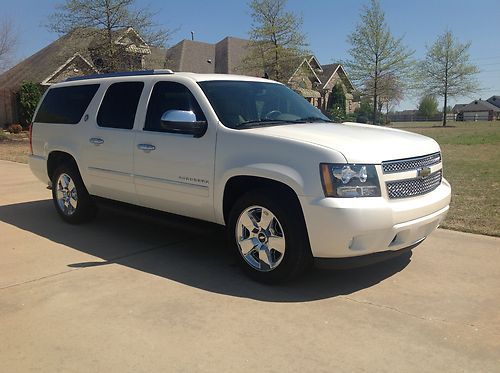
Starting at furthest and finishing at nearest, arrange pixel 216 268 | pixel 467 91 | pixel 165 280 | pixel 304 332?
pixel 467 91 < pixel 216 268 < pixel 165 280 < pixel 304 332

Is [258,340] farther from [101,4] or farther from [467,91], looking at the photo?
[467,91]

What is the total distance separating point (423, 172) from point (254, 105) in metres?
1.83

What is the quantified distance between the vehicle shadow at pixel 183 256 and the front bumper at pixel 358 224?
0.51 m

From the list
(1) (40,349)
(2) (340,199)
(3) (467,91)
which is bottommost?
(1) (40,349)

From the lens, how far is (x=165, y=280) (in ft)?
14.8

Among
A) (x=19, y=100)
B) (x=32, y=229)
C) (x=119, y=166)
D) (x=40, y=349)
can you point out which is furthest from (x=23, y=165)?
(x=19, y=100)

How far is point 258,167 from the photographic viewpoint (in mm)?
4219

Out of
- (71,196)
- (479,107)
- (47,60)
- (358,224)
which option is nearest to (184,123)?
(358,224)

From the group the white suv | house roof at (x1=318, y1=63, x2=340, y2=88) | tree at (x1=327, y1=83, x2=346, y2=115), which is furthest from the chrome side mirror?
tree at (x1=327, y1=83, x2=346, y2=115)

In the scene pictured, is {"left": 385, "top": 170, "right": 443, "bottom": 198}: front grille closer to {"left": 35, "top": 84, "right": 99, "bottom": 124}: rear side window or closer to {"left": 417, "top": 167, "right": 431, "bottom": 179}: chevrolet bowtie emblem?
{"left": 417, "top": 167, "right": 431, "bottom": 179}: chevrolet bowtie emblem

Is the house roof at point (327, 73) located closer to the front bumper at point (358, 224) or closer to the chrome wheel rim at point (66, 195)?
the chrome wheel rim at point (66, 195)

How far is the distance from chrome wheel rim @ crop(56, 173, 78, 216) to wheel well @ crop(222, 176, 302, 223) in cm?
269

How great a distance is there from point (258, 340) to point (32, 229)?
13.9 ft

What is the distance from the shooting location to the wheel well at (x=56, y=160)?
21.2ft
